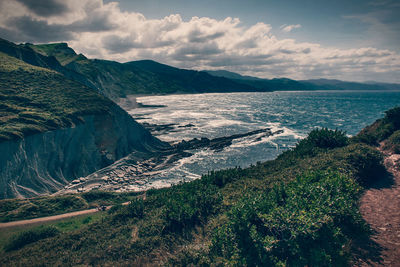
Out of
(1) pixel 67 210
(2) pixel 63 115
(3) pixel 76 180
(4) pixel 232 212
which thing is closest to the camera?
(4) pixel 232 212

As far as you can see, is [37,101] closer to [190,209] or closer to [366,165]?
[190,209]

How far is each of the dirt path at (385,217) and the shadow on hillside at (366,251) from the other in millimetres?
88

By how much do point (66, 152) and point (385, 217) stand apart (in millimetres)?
46444

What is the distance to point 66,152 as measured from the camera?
42250 millimetres

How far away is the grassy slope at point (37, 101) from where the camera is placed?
129 feet

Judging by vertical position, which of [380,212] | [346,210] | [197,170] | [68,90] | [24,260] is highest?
[68,90]

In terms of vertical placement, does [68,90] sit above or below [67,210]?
above

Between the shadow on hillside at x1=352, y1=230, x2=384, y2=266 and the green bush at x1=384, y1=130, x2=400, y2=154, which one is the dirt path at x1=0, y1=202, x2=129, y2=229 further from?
the green bush at x1=384, y1=130, x2=400, y2=154

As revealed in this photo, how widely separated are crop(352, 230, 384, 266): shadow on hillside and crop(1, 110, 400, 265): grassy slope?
0.30 meters

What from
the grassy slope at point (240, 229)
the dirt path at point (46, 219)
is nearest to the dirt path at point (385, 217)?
the grassy slope at point (240, 229)

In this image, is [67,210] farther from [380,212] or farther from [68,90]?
→ [68,90]

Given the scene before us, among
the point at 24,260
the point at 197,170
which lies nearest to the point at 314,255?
the point at 24,260

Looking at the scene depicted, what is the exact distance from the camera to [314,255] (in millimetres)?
10977

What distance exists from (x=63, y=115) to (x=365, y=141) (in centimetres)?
5584
